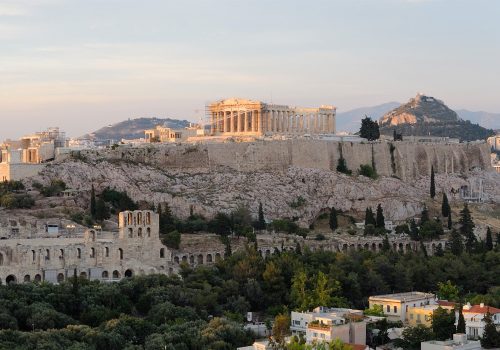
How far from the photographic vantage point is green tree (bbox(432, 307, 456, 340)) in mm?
50000

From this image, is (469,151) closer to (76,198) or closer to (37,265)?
(76,198)

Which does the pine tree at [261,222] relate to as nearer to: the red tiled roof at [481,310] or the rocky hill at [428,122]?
the red tiled roof at [481,310]

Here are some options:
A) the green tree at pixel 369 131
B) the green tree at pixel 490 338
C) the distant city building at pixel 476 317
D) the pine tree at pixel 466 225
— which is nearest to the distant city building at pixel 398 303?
the distant city building at pixel 476 317

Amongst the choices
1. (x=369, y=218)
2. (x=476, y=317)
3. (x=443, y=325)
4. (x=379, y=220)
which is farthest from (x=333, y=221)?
(x=443, y=325)

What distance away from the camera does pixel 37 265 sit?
5716 cm

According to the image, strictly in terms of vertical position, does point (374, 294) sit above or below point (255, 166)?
below

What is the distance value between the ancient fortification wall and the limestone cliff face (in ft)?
0.22

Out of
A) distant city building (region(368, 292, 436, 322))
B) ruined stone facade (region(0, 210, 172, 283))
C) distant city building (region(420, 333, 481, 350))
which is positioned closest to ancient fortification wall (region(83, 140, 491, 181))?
ruined stone facade (region(0, 210, 172, 283))

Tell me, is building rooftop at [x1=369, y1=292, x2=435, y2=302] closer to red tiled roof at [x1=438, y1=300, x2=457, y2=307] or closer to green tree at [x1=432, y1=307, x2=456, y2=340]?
red tiled roof at [x1=438, y1=300, x2=457, y2=307]

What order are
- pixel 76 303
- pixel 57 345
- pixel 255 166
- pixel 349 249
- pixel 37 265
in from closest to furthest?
pixel 57 345 < pixel 76 303 < pixel 37 265 < pixel 349 249 < pixel 255 166

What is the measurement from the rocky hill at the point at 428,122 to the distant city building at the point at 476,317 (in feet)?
325

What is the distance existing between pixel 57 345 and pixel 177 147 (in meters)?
39.6

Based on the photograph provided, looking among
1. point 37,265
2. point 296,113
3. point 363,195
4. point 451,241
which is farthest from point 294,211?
point 37,265

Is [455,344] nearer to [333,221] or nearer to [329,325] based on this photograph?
[329,325]
